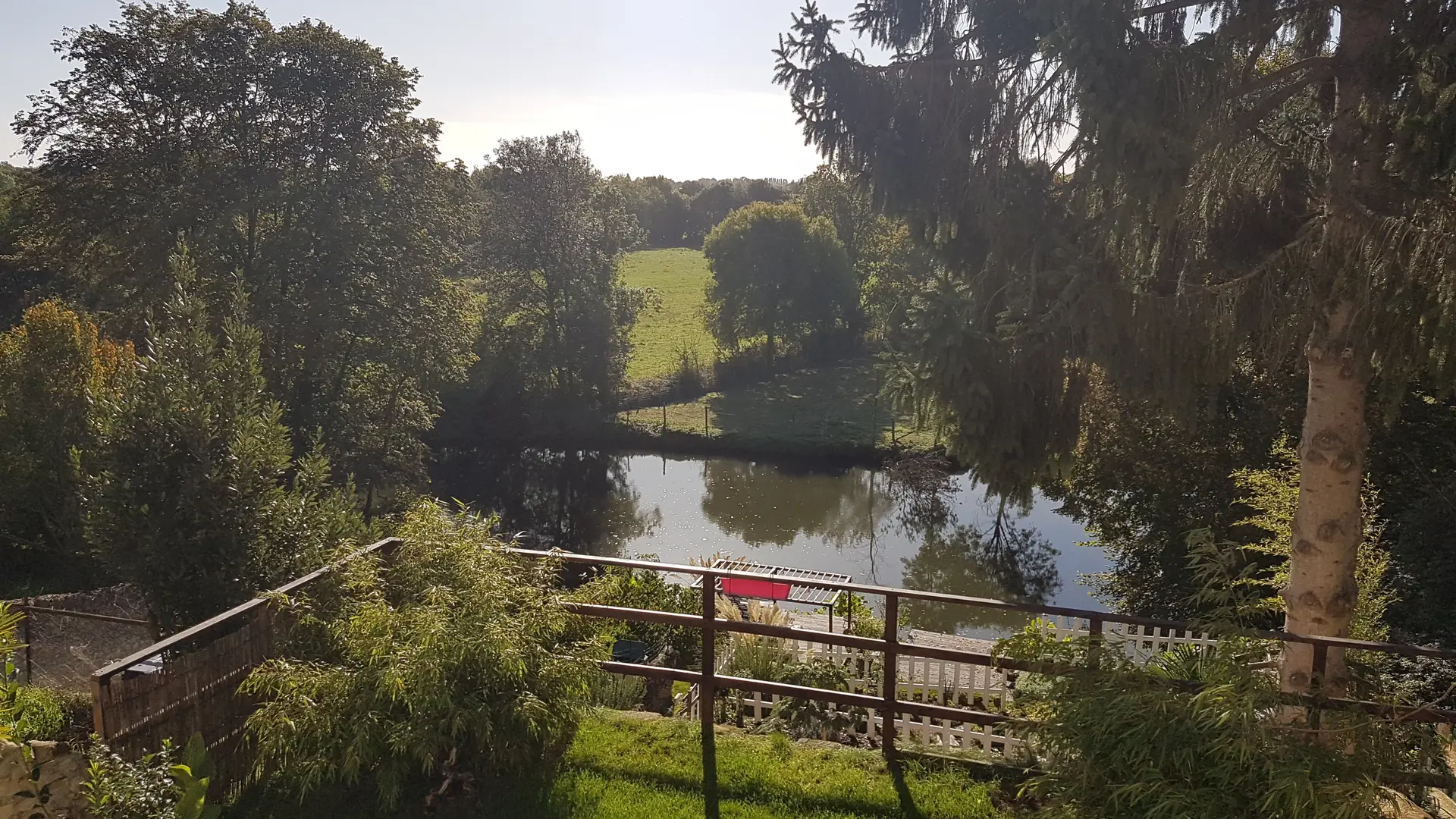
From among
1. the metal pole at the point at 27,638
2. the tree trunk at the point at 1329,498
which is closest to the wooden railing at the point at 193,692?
the metal pole at the point at 27,638

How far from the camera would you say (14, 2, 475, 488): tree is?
15.9 metres

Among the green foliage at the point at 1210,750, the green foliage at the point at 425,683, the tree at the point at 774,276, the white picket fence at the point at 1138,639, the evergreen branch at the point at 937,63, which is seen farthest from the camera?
the tree at the point at 774,276

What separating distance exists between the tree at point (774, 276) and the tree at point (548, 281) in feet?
23.6

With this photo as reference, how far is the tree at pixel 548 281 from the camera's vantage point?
92.6ft

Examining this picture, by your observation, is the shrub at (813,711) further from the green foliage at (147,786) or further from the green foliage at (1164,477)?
the green foliage at (1164,477)

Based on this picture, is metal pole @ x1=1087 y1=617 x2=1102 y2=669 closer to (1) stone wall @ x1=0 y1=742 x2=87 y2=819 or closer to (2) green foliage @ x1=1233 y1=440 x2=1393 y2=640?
(2) green foliage @ x1=1233 y1=440 x2=1393 y2=640

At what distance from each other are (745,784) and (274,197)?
1585cm

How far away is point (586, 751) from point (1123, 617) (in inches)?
120

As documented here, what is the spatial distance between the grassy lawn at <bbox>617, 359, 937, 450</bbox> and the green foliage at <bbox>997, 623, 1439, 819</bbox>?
21.0 meters

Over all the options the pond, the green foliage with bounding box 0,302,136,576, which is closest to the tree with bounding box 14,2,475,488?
the green foliage with bounding box 0,302,136,576

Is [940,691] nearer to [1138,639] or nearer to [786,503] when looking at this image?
[1138,639]

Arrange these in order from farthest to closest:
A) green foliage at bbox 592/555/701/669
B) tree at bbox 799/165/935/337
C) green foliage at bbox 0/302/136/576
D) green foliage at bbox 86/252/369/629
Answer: tree at bbox 799/165/935/337, green foliage at bbox 0/302/136/576, green foliage at bbox 592/555/701/669, green foliage at bbox 86/252/369/629

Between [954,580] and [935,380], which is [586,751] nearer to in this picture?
[935,380]

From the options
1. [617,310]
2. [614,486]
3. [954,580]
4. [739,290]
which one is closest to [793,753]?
[954,580]
